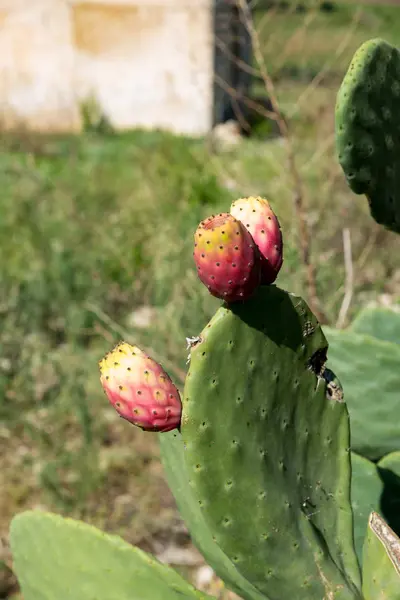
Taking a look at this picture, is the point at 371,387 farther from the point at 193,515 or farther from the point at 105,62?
the point at 105,62

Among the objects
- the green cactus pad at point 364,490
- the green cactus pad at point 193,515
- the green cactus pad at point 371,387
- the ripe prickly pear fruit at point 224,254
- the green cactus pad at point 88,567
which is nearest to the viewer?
the ripe prickly pear fruit at point 224,254

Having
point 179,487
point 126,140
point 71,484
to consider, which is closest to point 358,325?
point 179,487

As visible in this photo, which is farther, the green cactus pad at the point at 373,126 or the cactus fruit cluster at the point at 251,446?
the green cactus pad at the point at 373,126

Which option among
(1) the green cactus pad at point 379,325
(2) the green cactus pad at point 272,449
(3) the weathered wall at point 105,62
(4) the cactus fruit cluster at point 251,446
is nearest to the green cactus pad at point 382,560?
(4) the cactus fruit cluster at point 251,446

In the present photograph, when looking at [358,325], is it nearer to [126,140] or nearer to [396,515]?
[396,515]

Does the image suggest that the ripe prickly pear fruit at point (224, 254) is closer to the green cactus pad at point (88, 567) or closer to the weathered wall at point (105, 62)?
the green cactus pad at point (88, 567)
